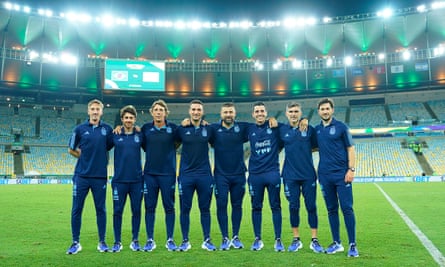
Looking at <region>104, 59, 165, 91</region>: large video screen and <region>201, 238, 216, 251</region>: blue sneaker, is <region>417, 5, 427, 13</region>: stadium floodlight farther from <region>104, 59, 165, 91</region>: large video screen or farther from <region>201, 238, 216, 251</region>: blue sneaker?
<region>201, 238, 216, 251</region>: blue sneaker

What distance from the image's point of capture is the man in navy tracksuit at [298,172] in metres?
6.26

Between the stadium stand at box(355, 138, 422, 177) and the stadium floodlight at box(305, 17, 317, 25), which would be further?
the stadium floodlight at box(305, 17, 317, 25)

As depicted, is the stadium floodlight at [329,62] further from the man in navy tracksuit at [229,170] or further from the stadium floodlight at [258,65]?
the man in navy tracksuit at [229,170]

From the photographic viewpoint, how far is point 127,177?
20.7ft

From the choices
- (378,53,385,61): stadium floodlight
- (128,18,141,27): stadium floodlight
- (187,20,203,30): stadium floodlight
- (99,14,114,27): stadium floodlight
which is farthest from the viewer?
(378,53,385,61): stadium floodlight

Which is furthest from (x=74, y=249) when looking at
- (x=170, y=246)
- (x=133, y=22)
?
(x=133, y=22)

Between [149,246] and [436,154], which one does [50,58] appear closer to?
[149,246]

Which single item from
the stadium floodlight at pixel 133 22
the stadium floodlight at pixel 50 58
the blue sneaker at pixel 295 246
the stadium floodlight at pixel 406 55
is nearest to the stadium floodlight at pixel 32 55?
the stadium floodlight at pixel 50 58

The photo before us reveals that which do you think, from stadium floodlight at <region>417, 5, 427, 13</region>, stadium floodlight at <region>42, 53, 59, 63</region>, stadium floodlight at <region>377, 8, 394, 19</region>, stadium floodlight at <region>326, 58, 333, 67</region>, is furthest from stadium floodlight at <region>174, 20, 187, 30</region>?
stadium floodlight at <region>417, 5, 427, 13</region>

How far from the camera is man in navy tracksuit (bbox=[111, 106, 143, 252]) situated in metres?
6.25

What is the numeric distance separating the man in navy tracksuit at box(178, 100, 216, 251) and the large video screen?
29572 mm

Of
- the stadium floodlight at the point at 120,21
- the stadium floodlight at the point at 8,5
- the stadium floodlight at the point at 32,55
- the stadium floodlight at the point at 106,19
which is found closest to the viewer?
the stadium floodlight at the point at 8,5

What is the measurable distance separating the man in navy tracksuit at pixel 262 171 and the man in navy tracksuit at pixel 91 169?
2485mm

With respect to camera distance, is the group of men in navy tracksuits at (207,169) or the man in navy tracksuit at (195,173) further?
the man in navy tracksuit at (195,173)
